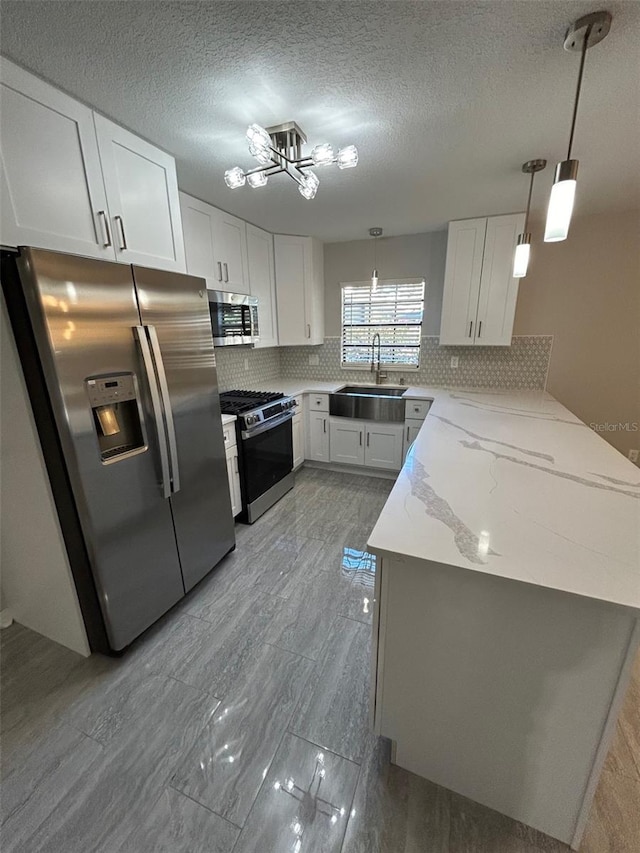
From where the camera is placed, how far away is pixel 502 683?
3.20 feet

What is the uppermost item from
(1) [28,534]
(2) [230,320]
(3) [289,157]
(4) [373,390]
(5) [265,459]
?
(3) [289,157]

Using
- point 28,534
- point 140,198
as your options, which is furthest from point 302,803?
point 140,198

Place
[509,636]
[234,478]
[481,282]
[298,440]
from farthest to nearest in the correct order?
1. [298,440]
2. [481,282]
3. [234,478]
4. [509,636]

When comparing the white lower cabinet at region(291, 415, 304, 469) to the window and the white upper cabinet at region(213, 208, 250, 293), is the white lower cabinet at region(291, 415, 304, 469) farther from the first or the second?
the white upper cabinet at region(213, 208, 250, 293)

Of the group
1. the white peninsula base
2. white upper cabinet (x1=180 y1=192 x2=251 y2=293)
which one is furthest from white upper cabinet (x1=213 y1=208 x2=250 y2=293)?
the white peninsula base

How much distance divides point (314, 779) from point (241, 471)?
5.89 feet

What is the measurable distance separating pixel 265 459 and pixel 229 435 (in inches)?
19.8

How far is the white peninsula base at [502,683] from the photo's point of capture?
0.87 m

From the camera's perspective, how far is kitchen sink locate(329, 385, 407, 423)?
3.37 metres

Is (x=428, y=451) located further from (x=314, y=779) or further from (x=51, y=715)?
(x=51, y=715)

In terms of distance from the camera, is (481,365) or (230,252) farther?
(481,365)

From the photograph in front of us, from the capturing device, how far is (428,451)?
5.56ft

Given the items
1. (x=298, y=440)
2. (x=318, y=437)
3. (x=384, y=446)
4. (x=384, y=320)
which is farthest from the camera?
(x=384, y=320)

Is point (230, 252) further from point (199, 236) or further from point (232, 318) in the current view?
point (232, 318)
